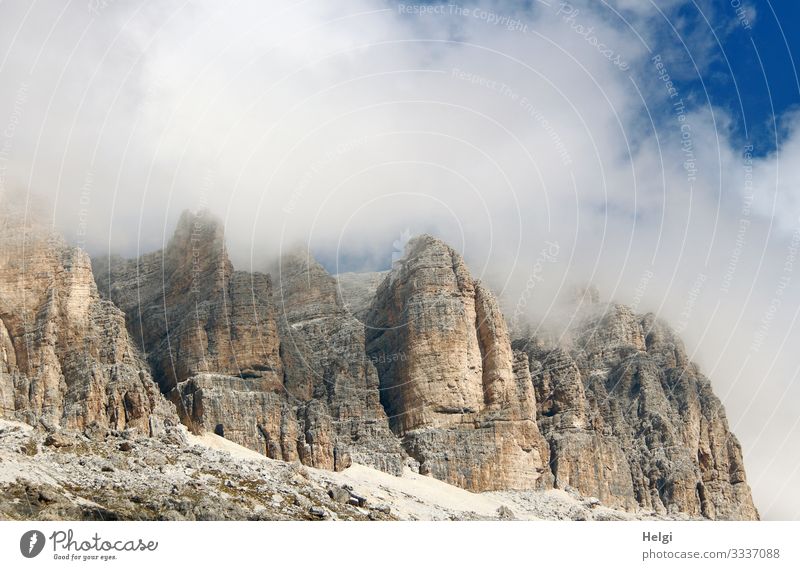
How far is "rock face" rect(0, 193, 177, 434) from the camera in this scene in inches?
6599

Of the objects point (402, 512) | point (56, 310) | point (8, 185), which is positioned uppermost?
point (8, 185)

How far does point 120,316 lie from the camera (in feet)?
612

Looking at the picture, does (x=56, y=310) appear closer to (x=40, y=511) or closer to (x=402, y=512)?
(x=402, y=512)

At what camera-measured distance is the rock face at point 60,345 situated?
550ft

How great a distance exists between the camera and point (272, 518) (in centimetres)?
14188

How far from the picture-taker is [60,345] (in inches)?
6949
